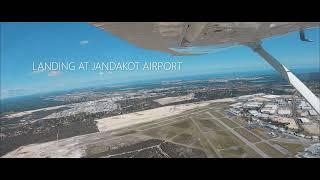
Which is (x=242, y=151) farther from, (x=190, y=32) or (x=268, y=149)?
(x=190, y=32)

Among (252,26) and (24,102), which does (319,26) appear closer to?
(252,26)

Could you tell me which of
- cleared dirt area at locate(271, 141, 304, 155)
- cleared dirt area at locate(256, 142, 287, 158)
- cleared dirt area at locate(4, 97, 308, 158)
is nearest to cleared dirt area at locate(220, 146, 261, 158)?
cleared dirt area at locate(4, 97, 308, 158)

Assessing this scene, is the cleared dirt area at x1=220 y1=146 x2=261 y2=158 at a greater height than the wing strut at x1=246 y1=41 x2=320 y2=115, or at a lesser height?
lesser

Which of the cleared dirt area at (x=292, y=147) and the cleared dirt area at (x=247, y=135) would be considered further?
the cleared dirt area at (x=247, y=135)

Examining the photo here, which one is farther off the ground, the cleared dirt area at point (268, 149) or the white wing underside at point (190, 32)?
the white wing underside at point (190, 32)

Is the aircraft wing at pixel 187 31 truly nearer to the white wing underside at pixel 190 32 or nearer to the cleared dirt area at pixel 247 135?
the white wing underside at pixel 190 32

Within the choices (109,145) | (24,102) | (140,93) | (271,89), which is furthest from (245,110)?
(24,102)

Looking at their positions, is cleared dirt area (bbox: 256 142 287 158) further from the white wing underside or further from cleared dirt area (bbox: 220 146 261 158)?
the white wing underside

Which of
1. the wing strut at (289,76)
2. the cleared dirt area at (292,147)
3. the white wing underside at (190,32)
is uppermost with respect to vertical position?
the white wing underside at (190,32)

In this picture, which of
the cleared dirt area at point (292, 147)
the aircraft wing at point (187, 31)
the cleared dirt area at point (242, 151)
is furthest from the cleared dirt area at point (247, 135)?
the aircraft wing at point (187, 31)
